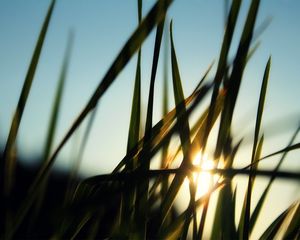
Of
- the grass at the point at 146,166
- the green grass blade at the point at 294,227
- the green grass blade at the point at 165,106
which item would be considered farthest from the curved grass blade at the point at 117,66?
the green grass blade at the point at 294,227

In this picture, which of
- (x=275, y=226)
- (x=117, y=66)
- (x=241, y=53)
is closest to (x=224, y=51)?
(x=241, y=53)

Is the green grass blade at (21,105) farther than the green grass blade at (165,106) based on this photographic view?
No

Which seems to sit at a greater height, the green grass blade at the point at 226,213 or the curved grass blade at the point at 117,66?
the curved grass blade at the point at 117,66

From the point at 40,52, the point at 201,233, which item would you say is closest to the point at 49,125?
the point at 40,52

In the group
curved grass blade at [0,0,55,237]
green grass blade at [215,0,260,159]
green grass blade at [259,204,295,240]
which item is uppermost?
green grass blade at [215,0,260,159]

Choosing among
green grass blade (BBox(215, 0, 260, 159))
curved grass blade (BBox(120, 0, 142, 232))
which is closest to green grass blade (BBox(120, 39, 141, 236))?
curved grass blade (BBox(120, 0, 142, 232))

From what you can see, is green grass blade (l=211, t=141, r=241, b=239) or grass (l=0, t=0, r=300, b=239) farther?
green grass blade (l=211, t=141, r=241, b=239)

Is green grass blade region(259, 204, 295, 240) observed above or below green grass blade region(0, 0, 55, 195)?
below

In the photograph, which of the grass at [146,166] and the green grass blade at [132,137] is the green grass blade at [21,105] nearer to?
the grass at [146,166]

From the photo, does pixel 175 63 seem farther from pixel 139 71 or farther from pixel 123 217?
pixel 123 217

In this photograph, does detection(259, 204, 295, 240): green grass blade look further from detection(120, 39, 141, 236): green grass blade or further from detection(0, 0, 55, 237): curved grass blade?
detection(0, 0, 55, 237): curved grass blade

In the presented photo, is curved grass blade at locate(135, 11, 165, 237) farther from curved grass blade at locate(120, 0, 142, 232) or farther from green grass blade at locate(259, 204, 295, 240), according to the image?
green grass blade at locate(259, 204, 295, 240)
